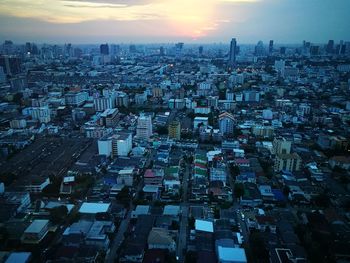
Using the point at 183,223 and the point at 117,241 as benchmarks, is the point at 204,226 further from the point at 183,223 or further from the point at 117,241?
the point at 117,241

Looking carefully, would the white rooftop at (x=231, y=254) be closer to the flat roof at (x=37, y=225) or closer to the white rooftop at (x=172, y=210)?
the white rooftop at (x=172, y=210)

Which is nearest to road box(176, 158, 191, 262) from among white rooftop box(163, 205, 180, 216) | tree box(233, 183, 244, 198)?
white rooftop box(163, 205, 180, 216)

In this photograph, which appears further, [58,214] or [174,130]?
[174,130]

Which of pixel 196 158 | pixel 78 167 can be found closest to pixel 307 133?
pixel 196 158

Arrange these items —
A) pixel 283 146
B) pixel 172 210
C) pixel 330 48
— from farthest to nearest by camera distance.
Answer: pixel 330 48 < pixel 283 146 < pixel 172 210

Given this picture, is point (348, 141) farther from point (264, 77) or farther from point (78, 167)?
point (264, 77)

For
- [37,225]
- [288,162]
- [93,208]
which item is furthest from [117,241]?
[288,162]
